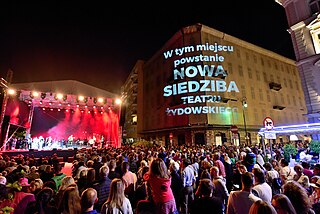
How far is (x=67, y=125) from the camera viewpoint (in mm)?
29062

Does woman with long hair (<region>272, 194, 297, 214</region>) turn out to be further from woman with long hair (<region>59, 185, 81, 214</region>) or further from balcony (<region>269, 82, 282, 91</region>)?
balcony (<region>269, 82, 282, 91</region>)

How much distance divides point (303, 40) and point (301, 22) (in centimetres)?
193

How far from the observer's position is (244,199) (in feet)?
9.77

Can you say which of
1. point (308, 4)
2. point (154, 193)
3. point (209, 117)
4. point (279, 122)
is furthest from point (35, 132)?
point (279, 122)

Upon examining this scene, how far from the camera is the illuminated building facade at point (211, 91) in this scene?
2703 cm

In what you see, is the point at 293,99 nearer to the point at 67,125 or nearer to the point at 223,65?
the point at 223,65

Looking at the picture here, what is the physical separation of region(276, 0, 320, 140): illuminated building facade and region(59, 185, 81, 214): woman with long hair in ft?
71.8

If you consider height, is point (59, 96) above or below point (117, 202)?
above

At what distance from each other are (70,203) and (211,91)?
88.0 feet

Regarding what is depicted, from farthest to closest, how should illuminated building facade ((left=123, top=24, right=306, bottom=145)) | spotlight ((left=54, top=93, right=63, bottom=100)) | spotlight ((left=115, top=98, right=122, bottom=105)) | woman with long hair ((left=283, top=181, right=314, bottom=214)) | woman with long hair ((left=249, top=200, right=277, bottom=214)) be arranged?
spotlight ((left=115, top=98, right=122, bottom=105)) < illuminated building facade ((left=123, top=24, right=306, bottom=145)) < spotlight ((left=54, top=93, right=63, bottom=100)) < woman with long hair ((left=283, top=181, right=314, bottom=214)) < woman with long hair ((left=249, top=200, right=277, bottom=214))

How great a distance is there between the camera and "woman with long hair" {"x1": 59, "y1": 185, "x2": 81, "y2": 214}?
9.25ft

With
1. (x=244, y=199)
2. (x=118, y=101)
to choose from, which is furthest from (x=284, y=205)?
(x=118, y=101)

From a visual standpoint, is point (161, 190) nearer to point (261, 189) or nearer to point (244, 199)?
point (244, 199)

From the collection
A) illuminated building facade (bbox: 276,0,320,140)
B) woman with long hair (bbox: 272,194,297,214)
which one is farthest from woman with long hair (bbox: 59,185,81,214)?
illuminated building facade (bbox: 276,0,320,140)
